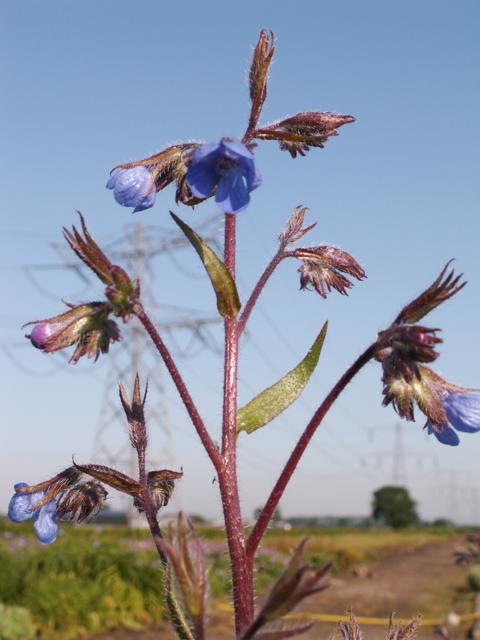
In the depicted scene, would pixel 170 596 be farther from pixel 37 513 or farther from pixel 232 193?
pixel 232 193

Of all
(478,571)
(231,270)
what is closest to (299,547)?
(231,270)

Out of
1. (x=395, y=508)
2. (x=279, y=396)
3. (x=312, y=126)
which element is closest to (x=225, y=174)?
(x=312, y=126)

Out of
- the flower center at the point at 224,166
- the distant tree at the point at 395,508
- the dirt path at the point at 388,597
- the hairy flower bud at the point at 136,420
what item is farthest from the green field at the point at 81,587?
the distant tree at the point at 395,508

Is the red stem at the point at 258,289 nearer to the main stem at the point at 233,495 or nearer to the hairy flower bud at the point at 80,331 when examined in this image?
the main stem at the point at 233,495

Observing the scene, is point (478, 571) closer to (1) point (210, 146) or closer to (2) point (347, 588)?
(2) point (347, 588)

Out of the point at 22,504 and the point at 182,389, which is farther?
the point at 22,504

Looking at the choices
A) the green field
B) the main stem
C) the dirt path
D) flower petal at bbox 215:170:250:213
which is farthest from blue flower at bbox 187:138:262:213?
the dirt path
